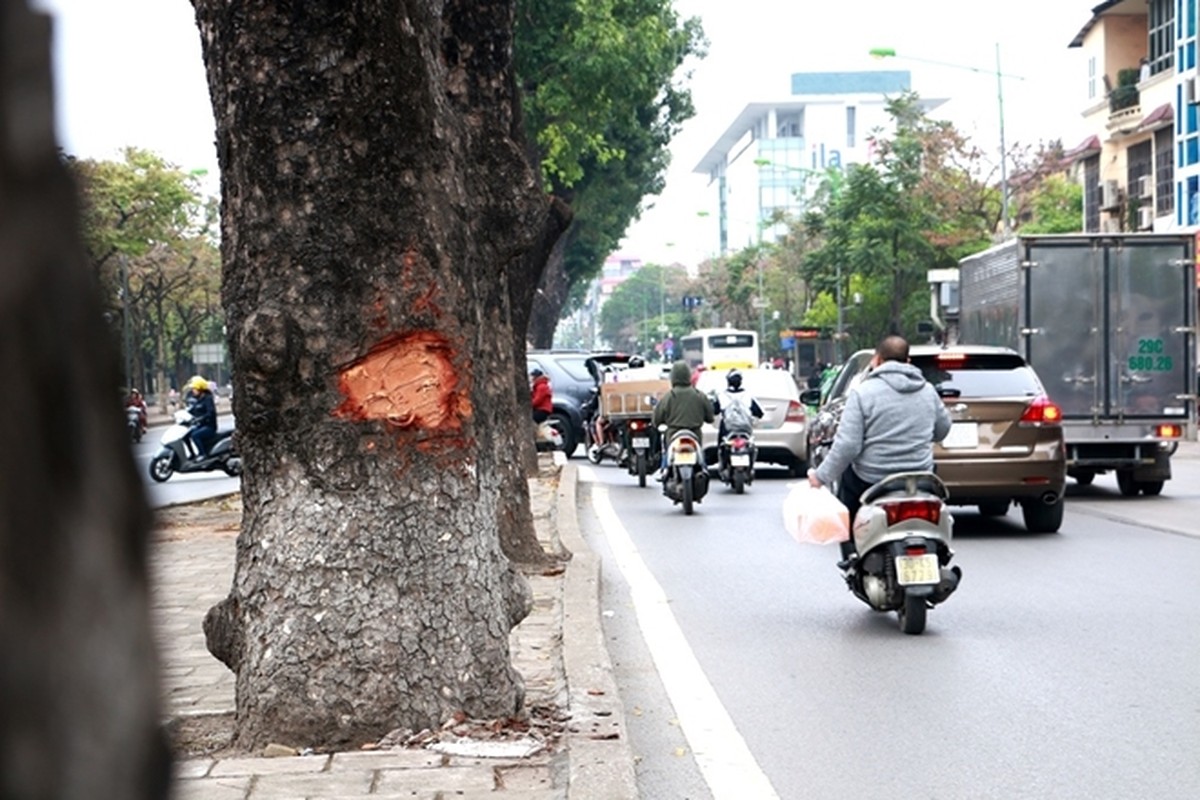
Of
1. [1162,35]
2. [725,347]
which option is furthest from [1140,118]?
[725,347]

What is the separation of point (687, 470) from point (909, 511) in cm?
889

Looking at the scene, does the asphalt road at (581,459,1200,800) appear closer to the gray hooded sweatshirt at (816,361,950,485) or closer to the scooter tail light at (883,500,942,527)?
the scooter tail light at (883,500,942,527)

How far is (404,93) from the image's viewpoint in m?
6.12

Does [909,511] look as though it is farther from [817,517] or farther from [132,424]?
[132,424]

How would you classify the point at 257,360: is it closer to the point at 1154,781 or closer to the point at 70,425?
the point at 1154,781

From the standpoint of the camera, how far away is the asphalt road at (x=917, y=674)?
632 cm

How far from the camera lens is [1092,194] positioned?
61.3m

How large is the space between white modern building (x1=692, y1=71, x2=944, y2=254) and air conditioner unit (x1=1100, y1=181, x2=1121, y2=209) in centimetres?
8835

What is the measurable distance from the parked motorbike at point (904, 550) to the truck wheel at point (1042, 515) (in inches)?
223

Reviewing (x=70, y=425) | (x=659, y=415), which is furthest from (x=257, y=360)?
(x=659, y=415)

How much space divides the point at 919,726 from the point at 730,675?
153cm

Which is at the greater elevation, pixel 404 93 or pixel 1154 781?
pixel 404 93

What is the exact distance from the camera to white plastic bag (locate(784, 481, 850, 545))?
10.2m

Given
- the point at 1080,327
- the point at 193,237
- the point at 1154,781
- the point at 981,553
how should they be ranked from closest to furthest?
the point at 1154,781 → the point at 981,553 → the point at 1080,327 → the point at 193,237
